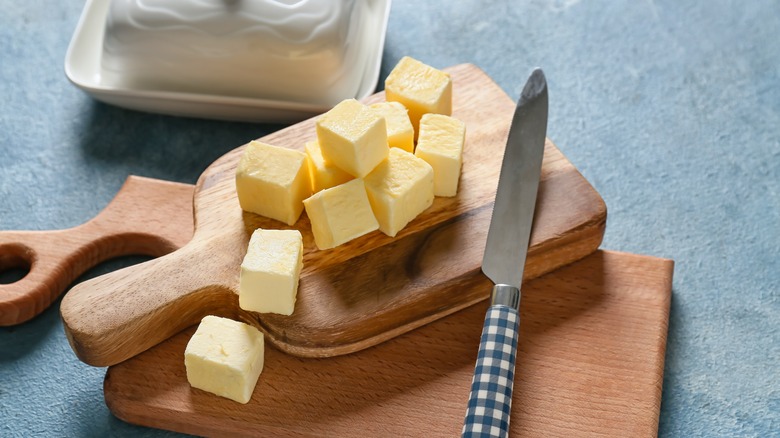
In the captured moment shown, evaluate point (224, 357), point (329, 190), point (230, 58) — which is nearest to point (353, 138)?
point (329, 190)

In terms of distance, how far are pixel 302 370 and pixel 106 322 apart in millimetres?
314

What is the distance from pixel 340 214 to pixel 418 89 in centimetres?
32

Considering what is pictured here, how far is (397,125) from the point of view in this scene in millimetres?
1579

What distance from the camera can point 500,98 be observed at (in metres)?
1.79

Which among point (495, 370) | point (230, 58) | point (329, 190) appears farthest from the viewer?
point (230, 58)

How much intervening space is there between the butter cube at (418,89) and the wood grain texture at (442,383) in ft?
1.23

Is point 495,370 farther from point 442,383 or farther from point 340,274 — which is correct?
point 340,274

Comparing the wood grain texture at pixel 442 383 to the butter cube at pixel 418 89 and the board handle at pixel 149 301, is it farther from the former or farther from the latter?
the butter cube at pixel 418 89

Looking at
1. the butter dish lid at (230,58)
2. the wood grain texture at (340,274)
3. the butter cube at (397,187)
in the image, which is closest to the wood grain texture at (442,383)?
the wood grain texture at (340,274)

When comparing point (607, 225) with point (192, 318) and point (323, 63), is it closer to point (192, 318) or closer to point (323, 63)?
point (323, 63)

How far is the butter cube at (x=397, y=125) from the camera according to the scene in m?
1.57

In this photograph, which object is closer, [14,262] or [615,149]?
[14,262]

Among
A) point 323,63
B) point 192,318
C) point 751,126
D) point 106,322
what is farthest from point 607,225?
point 106,322

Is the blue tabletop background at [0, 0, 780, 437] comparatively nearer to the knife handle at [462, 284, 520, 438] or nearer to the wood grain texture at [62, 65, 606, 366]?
the wood grain texture at [62, 65, 606, 366]
